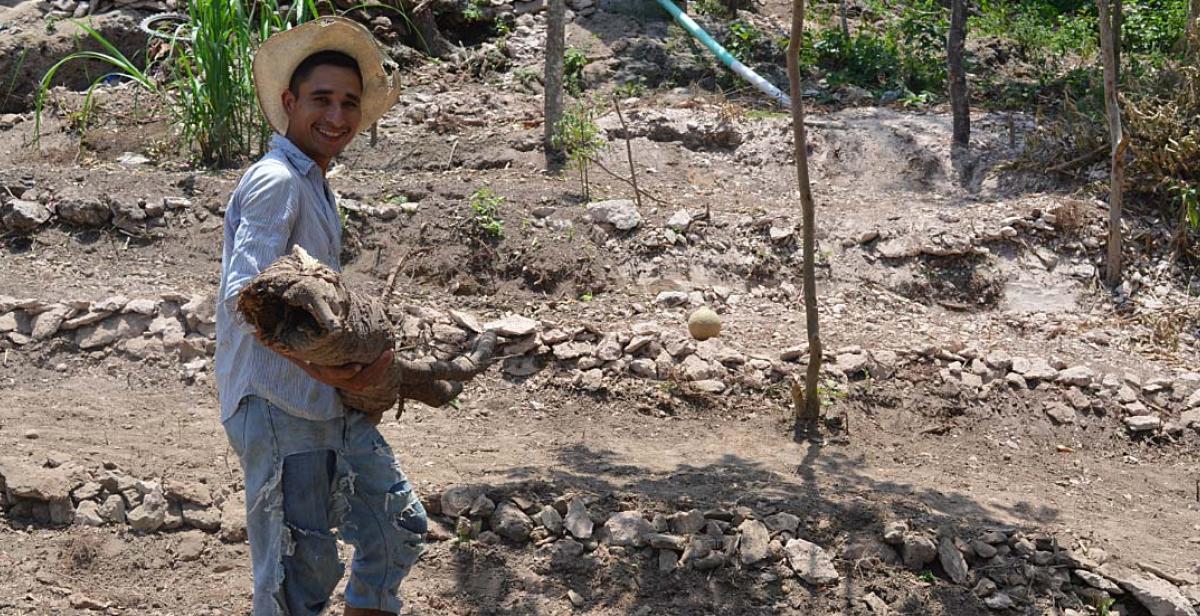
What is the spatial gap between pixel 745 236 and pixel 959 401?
5.58 feet

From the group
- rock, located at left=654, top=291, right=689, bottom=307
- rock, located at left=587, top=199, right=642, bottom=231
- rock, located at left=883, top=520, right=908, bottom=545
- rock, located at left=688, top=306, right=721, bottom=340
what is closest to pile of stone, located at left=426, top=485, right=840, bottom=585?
rock, located at left=883, top=520, right=908, bottom=545

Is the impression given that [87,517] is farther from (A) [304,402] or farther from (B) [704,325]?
(B) [704,325]

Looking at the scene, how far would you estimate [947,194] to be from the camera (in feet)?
25.7

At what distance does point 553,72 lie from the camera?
7688 millimetres

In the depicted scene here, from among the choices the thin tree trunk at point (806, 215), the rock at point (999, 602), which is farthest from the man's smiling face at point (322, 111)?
the rock at point (999, 602)

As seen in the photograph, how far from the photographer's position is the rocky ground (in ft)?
12.9

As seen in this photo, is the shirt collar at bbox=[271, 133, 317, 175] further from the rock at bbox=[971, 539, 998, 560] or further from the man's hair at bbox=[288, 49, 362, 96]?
the rock at bbox=[971, 539, 998, 560]

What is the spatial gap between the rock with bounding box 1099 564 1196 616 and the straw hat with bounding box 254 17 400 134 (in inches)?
114

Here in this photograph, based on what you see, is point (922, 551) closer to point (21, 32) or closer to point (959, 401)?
point (959, 401)

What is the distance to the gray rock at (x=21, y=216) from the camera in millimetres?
6457

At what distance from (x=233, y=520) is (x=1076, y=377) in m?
3.98

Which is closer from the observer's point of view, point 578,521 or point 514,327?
point 578,521

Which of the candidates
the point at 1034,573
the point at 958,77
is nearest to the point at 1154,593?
the point at 1034,573

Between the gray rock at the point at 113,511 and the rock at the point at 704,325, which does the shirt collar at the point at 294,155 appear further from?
the rock at the point at 704,325
